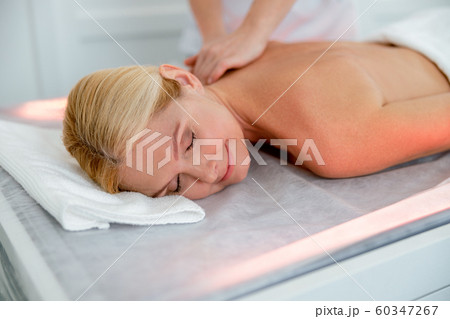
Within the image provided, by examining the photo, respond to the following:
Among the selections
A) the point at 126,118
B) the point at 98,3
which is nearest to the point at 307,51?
the point at 126,118

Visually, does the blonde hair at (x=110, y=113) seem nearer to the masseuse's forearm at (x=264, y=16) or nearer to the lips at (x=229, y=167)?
the lips at (x=229, y=167)

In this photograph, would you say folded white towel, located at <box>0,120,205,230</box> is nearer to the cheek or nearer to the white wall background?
the cheek

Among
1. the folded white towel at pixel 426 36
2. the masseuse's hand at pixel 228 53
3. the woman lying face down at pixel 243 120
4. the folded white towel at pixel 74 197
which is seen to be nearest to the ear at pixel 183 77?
the woman lying face down at pixel 243 120

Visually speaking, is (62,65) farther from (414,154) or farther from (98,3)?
(414,154)

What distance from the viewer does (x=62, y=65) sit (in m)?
2.26

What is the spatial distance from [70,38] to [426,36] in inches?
60.8

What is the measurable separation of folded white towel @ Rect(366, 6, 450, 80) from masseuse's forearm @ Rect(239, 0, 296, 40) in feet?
Result: 0.83

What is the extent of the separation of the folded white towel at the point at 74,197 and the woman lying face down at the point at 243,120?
36 mm

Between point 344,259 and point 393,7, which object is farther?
point 393,7

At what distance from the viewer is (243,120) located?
115 cm

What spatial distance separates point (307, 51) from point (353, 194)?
400mm

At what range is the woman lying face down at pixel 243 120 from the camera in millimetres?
910

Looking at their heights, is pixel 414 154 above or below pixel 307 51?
below

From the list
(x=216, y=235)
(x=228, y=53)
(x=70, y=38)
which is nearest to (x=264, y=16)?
(x=228, y=53)
